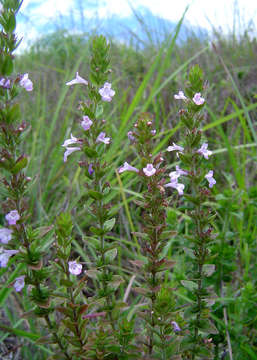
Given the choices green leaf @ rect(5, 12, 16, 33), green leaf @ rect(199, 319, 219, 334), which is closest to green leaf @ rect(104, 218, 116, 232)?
green leaf @ rect(199, 319, 219, 334)

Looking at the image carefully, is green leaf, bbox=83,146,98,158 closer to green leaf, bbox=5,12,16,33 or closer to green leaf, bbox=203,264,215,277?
green leaf, bbox=5,12,16,33

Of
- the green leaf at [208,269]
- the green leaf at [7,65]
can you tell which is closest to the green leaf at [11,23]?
the green leaf at [7,65]

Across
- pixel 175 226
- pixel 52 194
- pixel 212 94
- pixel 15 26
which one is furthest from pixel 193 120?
pixel 212 94

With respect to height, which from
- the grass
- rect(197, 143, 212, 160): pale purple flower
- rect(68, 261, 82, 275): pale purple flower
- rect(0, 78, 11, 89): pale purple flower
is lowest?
the grass

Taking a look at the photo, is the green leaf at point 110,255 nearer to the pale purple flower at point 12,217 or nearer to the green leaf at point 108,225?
the green leaf at point 108,225

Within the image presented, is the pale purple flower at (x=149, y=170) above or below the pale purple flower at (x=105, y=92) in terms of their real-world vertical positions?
below

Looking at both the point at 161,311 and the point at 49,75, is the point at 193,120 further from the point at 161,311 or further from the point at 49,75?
the point at 49,75
